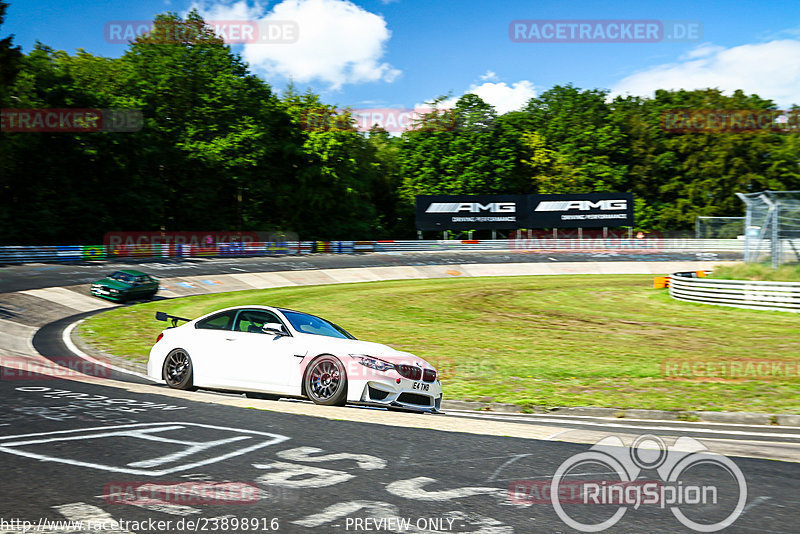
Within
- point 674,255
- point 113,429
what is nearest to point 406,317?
point 113,429

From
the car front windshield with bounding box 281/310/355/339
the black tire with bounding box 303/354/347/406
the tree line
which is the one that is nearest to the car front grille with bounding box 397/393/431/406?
the black tire with bounding box 303/354/347/406

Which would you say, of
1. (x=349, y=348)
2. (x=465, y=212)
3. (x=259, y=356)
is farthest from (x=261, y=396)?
(x=465, y=212)

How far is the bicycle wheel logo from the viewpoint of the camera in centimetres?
443

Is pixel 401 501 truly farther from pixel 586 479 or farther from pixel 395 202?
pixel 395 202

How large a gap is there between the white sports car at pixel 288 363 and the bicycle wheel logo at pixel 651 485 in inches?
140

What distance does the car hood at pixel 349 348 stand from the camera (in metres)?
9.33

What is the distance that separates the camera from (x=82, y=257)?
4534cm

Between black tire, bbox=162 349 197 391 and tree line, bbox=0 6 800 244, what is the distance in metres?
43.4

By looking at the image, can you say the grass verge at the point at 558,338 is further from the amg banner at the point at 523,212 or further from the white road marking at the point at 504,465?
the amg banner at the point at 523,212

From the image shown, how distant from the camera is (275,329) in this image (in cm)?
988

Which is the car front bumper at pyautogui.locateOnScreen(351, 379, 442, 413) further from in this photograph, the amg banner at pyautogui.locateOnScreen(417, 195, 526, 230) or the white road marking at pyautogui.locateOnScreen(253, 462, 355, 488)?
the amg banner at pyautogui.locateOnScreen(417, 195, 526, 230)

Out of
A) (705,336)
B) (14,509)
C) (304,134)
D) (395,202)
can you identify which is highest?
(304,134)

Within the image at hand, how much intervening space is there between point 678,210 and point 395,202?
101 ft

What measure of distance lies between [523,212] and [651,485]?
2454 inches
